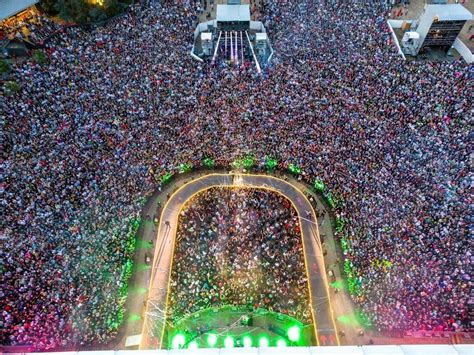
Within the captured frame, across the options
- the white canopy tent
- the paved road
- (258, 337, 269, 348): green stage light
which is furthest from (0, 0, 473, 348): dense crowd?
(258, 337, 269, 348): green stage light

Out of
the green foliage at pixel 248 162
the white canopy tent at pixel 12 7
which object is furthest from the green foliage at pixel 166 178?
the white canopy tent at pixel 12 7

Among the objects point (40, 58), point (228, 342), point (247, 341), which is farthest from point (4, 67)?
point (247, 341)

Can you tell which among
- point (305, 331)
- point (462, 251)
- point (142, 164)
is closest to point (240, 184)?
point (142, 164)

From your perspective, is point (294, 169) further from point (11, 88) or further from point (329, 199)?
point (11, 88)

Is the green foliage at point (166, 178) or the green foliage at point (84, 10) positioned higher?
the green foliage at point (84, 10)

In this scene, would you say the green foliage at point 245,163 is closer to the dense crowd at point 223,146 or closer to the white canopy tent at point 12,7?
the dense crowd at point 223,146

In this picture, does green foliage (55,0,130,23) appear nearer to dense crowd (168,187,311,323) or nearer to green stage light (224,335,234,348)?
dense crowd (168,187,311,323)
